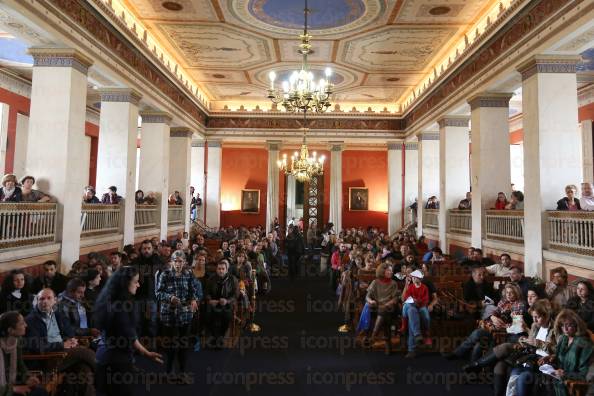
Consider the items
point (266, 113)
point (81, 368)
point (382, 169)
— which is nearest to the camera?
point (81, 368)

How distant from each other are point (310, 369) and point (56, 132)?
20.1 feet

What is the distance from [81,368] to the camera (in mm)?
3869

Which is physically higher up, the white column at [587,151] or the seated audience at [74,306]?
the white column at [587,151]

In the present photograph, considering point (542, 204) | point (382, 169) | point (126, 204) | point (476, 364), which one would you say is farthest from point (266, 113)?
point (476, 364)

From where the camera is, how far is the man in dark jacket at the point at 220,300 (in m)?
6.42

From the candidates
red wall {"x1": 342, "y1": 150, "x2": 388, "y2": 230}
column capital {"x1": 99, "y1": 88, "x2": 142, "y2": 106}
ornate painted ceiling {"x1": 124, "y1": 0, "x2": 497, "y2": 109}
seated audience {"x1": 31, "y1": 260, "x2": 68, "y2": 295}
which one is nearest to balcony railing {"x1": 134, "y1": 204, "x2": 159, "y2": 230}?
column capital {"x1": 99, "y1": 88, "x2": 142, "y2": 106}

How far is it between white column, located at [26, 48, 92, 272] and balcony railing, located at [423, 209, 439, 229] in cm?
1122

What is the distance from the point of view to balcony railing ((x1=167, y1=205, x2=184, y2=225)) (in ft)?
49.4

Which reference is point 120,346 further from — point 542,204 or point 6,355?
point 542,204

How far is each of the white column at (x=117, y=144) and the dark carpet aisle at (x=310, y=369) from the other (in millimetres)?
5468

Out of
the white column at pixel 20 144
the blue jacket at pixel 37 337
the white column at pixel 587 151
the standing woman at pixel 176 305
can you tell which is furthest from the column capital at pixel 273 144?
the blue jacket at pixel 37 337

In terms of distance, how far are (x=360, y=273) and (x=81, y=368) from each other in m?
5.18

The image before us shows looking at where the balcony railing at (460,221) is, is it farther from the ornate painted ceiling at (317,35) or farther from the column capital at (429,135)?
the ornate painted ceiling at (317,35)

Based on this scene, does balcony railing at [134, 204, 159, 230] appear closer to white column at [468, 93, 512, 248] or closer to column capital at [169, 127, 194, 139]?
column capital at [169, 127, 194, 139]
